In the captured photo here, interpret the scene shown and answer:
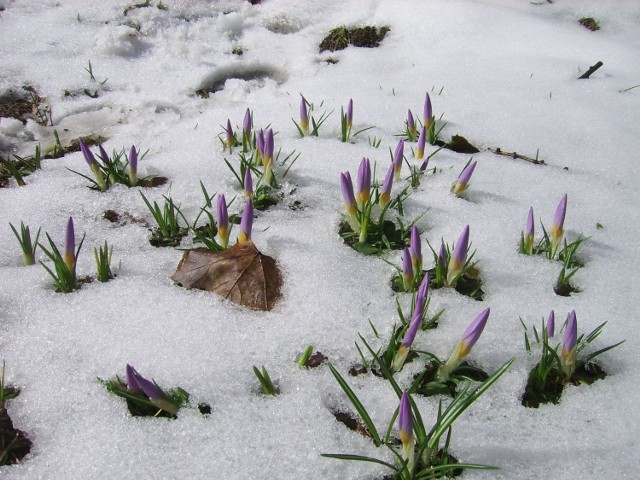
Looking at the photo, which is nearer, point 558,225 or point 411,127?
point 558,225

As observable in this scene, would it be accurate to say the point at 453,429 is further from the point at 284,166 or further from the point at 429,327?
the point at 284,166

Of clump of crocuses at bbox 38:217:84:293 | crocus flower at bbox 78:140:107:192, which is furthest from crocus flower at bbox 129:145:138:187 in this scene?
clump of crocuses at bbox 38:217:84:293

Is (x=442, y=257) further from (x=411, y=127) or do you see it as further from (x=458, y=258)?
(x=411, y=127)

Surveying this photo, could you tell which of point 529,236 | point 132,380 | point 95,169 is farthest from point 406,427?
point 95,169

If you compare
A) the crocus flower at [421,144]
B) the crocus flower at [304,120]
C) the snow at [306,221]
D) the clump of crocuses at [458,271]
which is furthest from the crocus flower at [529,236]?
the crocus flower at [304,120]

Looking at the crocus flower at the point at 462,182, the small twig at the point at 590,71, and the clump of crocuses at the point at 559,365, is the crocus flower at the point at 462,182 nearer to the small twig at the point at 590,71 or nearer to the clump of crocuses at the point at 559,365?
the clump of crocuses at the point at 559,365

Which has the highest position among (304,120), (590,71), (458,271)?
(590,71)

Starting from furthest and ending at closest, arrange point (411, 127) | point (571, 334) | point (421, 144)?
point (411, 127), point (421, 144), point (571, 334)
